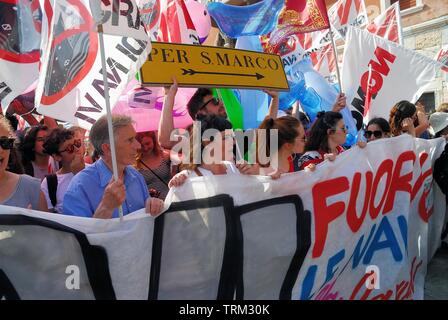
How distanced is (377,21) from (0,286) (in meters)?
5.71

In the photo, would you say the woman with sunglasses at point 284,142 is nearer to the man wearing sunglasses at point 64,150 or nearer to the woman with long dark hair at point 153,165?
the woman with long dark hair at point 153,165

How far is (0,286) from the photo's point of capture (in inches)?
60.9

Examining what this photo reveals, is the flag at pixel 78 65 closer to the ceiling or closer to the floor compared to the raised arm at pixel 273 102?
closer to the ceiling

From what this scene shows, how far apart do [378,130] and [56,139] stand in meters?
2.73

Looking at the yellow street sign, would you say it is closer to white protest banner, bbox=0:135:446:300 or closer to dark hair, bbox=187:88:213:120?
dark hair, bbox=187:88:213:120

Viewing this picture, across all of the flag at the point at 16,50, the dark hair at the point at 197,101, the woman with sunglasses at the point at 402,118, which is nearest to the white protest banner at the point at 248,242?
the woman with sunglasses at the point at 402,118

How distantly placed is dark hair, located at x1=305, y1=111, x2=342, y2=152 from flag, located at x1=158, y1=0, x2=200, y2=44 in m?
1.44

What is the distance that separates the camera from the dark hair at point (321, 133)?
3.15 m

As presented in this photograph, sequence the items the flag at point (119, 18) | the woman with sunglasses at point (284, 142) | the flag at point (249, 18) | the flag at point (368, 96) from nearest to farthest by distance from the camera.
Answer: the flag at point (119, 18) < the woman with sunglasses at point (284, 142) < the flag at point (249, 18) < the flag at point (368, 96)

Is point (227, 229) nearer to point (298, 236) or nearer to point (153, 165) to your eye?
point (298, 236)

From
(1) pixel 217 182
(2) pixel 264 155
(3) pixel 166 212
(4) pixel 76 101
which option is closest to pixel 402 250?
(2) pixel 264 155

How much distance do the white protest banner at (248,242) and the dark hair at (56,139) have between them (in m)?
1.21
